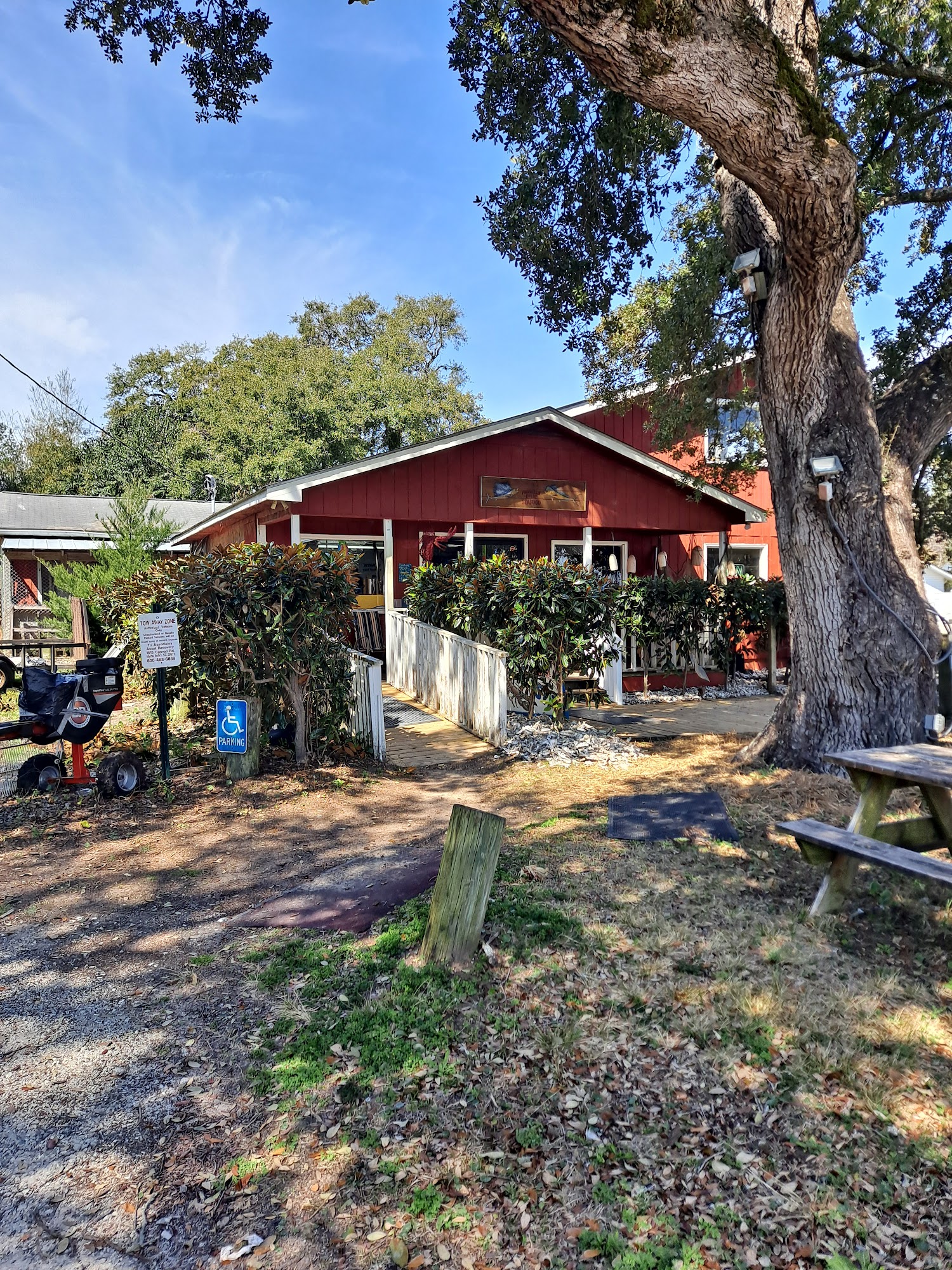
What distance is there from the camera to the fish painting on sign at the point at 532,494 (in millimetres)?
12750

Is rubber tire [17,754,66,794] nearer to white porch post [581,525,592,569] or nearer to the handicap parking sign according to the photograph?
the handicap parking sign

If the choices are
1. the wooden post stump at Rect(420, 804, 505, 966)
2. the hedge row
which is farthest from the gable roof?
the wooden post stump at Rect(420, 804, 505, 966)

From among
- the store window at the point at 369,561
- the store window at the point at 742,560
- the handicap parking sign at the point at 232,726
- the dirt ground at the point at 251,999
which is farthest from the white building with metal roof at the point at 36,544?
the dirt ground at the point at 251,999

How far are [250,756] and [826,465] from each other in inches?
223

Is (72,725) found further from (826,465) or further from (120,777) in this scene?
(826,465)

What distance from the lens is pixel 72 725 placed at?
6332mm

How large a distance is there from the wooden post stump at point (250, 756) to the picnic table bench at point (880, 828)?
4853 millimetres

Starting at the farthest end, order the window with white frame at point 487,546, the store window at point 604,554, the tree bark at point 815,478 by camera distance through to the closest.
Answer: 1. the store window at point 604,554
2. the window with white frame at point 487,546
3. the tree bark at point 815,478

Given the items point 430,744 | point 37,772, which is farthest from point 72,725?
point 430,744

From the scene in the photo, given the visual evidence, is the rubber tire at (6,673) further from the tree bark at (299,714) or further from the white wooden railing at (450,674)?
the white wooden railing at (450,674)

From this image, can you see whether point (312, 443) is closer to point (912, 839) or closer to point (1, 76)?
point (1, 76)

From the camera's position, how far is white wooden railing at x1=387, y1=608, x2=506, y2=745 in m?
8.34

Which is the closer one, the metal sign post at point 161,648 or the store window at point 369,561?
the metal sign post at point 161,648

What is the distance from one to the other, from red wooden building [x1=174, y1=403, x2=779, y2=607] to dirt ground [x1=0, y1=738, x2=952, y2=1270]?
655cm
